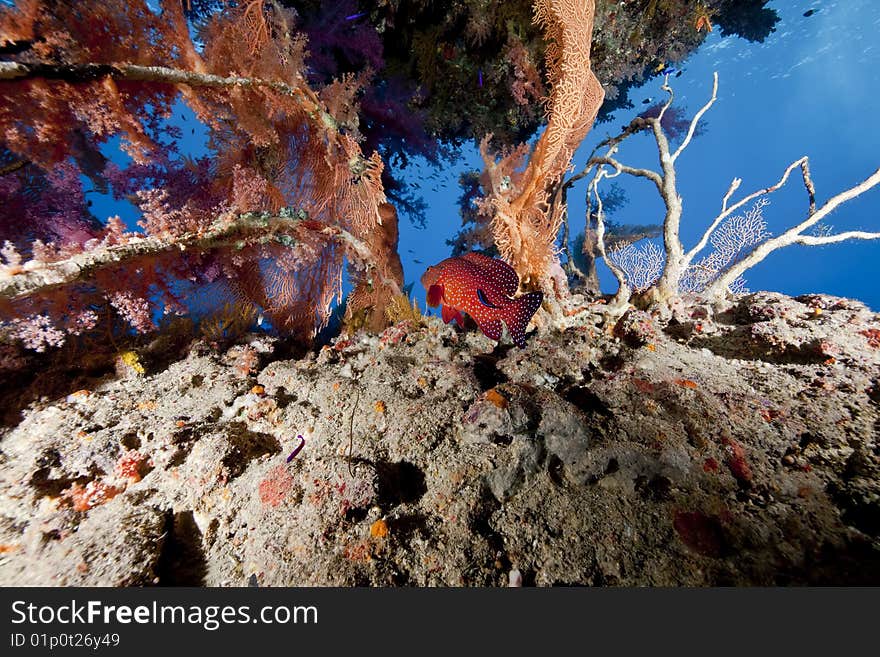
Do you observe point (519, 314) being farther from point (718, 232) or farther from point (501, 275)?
point (718, 232)

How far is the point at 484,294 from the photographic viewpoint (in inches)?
108

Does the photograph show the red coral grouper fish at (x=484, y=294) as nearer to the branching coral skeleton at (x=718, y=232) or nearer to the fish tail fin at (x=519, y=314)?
the fish tail fin at (x=519, y=314)

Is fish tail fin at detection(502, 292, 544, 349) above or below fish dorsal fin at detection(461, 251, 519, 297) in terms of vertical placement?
below

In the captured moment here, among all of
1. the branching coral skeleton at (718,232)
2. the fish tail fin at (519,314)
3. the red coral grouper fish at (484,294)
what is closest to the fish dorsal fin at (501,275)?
the red coral grouper fish at (484,294)

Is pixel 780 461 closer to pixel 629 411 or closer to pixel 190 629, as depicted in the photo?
pixel 629 411

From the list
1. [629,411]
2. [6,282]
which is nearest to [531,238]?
[629,411]

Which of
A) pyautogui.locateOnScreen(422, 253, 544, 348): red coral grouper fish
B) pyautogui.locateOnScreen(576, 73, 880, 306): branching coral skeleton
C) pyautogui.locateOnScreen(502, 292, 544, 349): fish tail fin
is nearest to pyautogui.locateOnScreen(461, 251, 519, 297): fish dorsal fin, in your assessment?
pyautogui.locateOnScreen(422, 253, 544, 348): red coral grouper fish

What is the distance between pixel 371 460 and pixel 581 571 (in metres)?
1.43

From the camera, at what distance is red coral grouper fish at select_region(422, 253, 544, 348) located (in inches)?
107

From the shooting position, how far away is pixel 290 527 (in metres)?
2.08

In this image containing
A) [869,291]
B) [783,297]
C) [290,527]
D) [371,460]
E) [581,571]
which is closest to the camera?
[581,571]

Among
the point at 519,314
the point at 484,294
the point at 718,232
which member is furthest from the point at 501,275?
the point at 718,232

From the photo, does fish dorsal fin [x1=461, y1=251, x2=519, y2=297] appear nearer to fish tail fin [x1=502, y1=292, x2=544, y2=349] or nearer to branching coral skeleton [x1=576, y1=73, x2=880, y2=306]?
fish tail fin [x1=502, y1=292, x2=544, y2=349]

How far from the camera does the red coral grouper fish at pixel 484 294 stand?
2.72 meters
